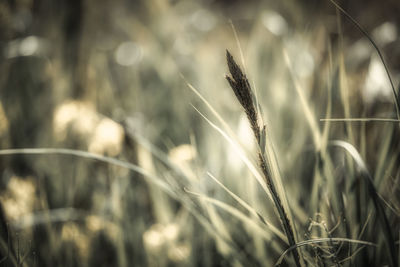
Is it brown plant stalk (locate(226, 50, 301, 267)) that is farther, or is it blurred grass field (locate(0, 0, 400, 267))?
blurred grass field (locate(0, 0, 400, 267))

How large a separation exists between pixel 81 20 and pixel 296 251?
1169 millimetres

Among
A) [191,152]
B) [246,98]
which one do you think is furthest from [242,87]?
[191,152]

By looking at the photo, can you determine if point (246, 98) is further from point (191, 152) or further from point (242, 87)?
point (191, 152)

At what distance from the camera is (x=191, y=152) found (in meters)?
0.79

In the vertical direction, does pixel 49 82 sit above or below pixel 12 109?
above

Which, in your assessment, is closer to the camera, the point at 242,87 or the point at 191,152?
the point at 242,87

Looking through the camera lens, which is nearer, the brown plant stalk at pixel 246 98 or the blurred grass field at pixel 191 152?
the brown plant stalk at pixel 246 98

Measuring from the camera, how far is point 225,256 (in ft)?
1.81

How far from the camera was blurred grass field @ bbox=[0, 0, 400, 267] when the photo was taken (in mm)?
499

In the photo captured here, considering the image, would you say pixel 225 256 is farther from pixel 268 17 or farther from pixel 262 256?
pixel 268 17

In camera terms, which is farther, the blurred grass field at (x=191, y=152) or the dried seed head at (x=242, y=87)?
the blurred grass field at (x=191, y=152)

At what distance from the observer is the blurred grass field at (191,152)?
1.64 feet

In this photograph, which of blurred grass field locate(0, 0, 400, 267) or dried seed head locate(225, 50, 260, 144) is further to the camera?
A: blurred grass field locate(0, 0, 400, 267)

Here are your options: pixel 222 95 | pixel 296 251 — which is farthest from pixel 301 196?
pixel 222 95
